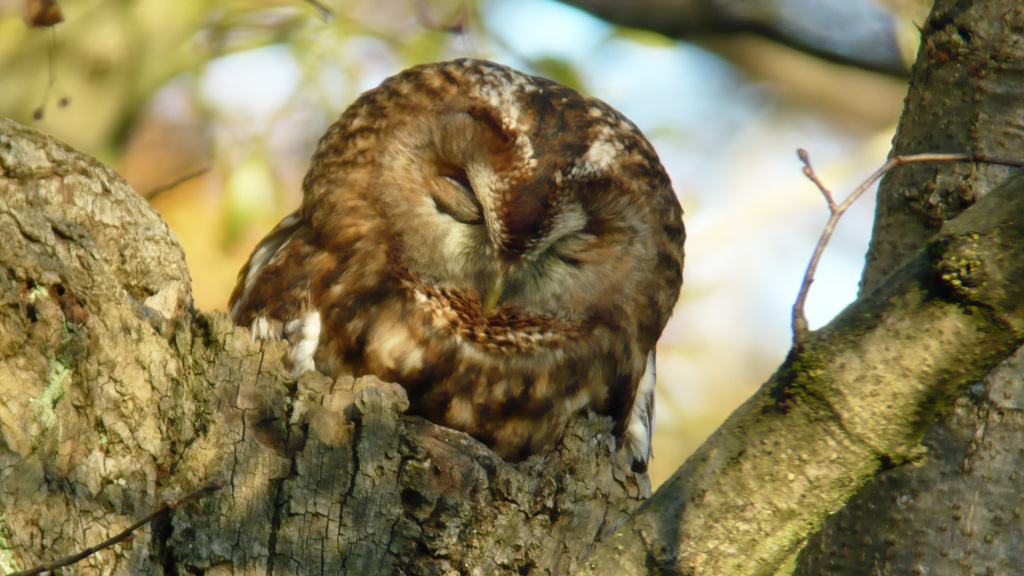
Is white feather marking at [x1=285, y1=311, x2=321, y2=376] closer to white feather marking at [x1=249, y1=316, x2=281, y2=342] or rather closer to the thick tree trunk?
white feather marking at [x1=249, y1=316, x2=281, y2=342]

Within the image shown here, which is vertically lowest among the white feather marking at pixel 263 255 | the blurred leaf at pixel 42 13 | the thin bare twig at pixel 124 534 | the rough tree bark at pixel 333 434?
the thin bare twig at pixel 124 534

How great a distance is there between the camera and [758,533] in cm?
124

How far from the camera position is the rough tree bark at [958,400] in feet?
5.48

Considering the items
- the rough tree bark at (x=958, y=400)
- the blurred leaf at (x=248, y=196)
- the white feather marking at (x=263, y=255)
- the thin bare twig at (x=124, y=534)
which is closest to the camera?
the thin bare twig at (x=124, y=534)

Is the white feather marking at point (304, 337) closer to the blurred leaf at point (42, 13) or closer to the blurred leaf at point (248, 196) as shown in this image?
the blurred leaf at point (42, 13)

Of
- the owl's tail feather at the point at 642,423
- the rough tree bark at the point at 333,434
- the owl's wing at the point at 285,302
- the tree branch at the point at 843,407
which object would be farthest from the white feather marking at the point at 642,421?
the tree branch at the point at 843,407

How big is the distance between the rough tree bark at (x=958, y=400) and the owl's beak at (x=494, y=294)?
0.79 m

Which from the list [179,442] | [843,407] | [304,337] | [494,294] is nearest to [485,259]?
[494,294]

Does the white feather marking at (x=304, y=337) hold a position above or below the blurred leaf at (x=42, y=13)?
below

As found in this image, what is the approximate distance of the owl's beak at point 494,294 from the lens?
198 cm

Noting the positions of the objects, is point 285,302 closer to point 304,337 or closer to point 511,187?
point 304,337

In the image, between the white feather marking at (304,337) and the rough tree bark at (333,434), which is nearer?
the rough tree bark at (333,434)

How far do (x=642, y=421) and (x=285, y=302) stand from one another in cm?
96

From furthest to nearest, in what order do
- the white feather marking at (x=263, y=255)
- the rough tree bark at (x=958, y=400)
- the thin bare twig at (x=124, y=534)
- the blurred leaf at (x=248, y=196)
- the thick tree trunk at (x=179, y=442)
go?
the blurred leaf at (x=248, y=196) < the white feather marking at (x=263, y=255) < the rough tree bark at (x=958, y=400) < the thick tree trunk at (x=179, y=442) < the thin bare twig at (x=124, y=534)
